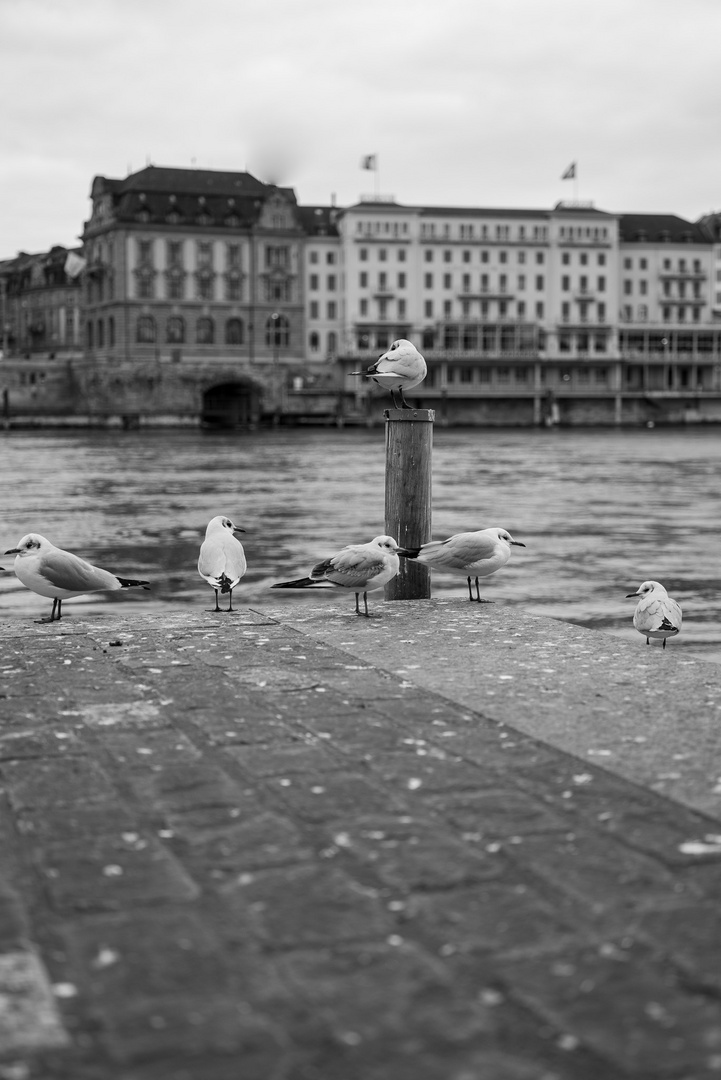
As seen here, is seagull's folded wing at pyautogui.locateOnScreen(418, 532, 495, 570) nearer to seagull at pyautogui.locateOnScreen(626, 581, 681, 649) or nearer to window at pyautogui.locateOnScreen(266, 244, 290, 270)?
seagull at pyautogui.locateOnScreen(626, 581, 681, 649)

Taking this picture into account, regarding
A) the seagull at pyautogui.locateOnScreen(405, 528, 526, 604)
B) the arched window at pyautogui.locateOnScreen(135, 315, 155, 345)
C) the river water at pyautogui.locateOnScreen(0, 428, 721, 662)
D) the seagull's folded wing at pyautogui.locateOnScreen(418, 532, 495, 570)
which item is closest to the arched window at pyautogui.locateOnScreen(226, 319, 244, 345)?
the arched window at pyautogui.locateOnScreen(135, 315, 155, 345)

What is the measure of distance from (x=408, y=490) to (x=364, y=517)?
16.7m

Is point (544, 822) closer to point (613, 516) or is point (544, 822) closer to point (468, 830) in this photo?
point (468, 830)

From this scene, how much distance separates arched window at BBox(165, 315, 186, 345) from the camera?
11275 centimetres

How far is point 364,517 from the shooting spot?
27.3 meters

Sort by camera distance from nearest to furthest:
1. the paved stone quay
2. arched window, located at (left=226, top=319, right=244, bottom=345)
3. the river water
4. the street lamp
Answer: the paved stone quay
the river water
the street lamp
arched window, located at (left=226, top=319, right=244, bottom=345)

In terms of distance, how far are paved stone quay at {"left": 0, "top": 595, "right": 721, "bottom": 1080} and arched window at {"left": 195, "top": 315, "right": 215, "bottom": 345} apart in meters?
110

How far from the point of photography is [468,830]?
415cm

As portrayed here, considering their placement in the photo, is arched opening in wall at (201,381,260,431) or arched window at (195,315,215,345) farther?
arched window at (195,315,215,345)

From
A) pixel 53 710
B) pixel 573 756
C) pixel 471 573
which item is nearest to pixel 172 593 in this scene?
pixel 471 573

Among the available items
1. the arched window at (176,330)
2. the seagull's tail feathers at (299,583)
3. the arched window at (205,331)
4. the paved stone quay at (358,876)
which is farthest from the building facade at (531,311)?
the paved stone quay at (358,876)

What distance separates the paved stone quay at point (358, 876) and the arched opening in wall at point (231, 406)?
10040 cm

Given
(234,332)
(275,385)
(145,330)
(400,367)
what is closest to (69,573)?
(400,367)

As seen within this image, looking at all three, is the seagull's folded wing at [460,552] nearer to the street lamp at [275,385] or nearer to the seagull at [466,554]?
the seagull at [466,554]
